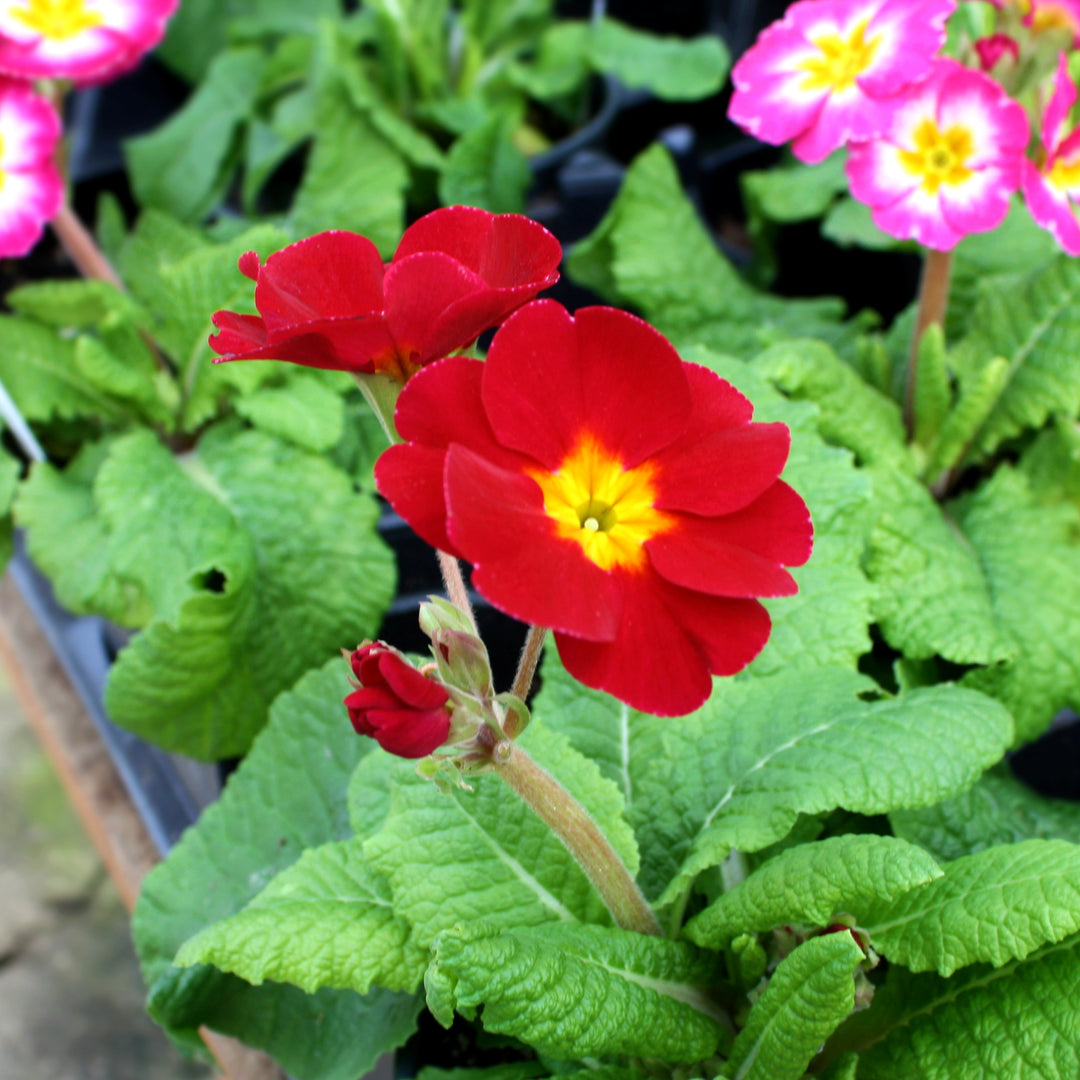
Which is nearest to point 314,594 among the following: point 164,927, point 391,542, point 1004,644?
point 391,542

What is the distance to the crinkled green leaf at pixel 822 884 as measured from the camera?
30.5 inches

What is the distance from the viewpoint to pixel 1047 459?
1409 millimetres

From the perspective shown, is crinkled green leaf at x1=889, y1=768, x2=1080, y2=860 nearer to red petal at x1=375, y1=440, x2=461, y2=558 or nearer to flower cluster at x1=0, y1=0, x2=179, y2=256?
red petal at x1=375, y1=440, x2=461, y2=558

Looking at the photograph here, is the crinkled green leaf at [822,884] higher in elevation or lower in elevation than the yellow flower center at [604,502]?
lower

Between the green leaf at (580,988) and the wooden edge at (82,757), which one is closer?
the green leaf at (580,988)

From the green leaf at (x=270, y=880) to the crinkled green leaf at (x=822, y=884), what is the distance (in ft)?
1.08

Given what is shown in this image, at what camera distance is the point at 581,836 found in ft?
2.60

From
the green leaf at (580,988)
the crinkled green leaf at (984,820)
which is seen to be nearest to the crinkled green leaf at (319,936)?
the green leaf at (580,988)

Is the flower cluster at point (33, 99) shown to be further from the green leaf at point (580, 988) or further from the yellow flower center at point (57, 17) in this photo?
the green leaf at point (580, 988)

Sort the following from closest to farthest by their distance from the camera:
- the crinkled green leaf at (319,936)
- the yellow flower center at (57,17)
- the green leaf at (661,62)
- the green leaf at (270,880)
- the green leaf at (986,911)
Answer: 1. the green leaf at (986,911)
2. the crinkled green leaf at (319,936)
3. the green leaf at (270,880)
4. the yellow flower center at (57,17)
5. the green leaf at (661,62)

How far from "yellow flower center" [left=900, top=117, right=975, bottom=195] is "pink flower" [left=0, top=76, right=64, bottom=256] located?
1.01 meters

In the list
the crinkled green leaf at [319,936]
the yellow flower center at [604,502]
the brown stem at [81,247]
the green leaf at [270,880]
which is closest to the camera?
the yellow flower center at [604,502]

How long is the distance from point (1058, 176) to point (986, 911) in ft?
2.60

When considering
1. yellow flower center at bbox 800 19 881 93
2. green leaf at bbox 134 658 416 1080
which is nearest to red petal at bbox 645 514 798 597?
green leaf at bbox 134 658 416 1080
